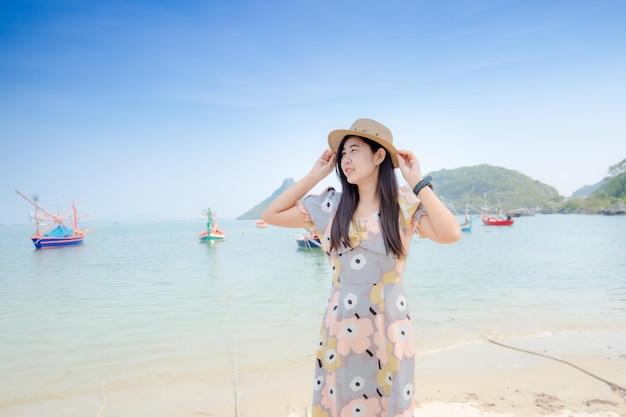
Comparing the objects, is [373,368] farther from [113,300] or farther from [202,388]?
[113,300]

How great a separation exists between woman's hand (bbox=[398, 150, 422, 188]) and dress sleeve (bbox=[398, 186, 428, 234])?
8 centimetres

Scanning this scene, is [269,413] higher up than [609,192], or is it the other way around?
[609,192]

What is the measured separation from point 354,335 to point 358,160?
773 millimetres

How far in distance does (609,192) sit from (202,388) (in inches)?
4348

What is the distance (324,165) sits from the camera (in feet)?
6.50

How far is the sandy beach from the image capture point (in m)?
3.60

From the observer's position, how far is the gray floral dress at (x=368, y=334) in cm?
171

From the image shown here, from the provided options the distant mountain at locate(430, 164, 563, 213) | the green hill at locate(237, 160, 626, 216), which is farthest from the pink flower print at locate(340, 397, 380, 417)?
the distant mountain at locate(430, 164, 563, 213)

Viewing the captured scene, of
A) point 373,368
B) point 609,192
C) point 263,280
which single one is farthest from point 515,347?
point 609,192

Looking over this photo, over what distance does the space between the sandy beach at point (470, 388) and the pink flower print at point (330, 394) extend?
185 cm

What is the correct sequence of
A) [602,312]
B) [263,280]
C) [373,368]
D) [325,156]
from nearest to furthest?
[373,368] → [325,156] → [602,312] → [263,280]

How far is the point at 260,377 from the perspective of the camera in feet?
16.7

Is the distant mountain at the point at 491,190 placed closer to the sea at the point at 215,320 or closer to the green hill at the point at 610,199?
the green hill at the point at 610,199

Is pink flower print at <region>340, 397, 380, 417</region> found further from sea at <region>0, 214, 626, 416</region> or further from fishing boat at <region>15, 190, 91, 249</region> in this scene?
fishing boat at <region>15, 190, 91, 249</region>
